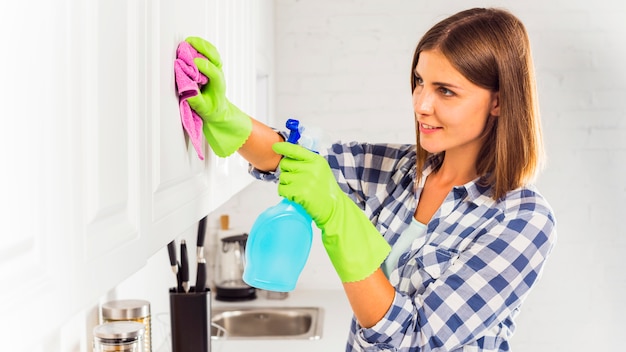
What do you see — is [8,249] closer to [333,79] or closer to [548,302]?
[333,79]

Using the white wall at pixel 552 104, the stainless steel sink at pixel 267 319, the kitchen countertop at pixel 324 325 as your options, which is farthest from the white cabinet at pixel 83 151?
the white wall at pixel 552 104

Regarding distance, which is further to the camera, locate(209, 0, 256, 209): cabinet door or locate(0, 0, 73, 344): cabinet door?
locate(209, 0, 256, 209): cabinet door

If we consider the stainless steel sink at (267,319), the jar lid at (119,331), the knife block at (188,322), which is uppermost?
the jar lid at (119,331)

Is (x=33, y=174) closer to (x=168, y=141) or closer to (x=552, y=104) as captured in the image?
(x=168, y=141)

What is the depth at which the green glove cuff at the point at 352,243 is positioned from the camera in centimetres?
120

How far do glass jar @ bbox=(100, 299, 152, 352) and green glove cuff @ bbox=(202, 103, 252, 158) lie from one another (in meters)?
0.43

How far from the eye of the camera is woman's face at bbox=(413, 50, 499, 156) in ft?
4.66

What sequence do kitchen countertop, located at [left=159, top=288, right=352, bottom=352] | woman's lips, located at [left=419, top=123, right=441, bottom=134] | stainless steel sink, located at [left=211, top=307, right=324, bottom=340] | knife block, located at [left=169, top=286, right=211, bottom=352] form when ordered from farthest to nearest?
1. stainless steel sink, located at [left=211, top=307, right=324, bottom=340]
2. kitchen countertop, located at [left=159, top=288, right=352, bottom=352]
3. knife block, located at [left=169, top=286, right=211, bottom=352]
4. woman's lips, located at [left=419, top=123, right=441, bottom=134]

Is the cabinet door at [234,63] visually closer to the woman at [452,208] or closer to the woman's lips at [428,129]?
the woman at [452,208]

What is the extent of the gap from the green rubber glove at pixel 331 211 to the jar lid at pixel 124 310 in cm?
47

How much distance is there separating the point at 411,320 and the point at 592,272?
200 centimetres

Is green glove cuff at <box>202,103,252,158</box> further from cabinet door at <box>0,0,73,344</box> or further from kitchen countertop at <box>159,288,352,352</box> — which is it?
kitchen countertop at <box>159,288,352,352</box>

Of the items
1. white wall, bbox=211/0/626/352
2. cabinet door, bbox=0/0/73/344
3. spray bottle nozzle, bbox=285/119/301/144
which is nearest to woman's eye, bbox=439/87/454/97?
spray bottle nozzle, bbox=285/119/301/144

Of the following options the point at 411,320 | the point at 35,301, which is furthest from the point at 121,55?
the point at 411,320
